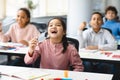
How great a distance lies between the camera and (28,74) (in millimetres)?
2098

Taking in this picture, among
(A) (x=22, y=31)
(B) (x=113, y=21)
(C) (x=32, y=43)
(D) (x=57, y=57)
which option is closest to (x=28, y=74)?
(C) (x=32, y=43)

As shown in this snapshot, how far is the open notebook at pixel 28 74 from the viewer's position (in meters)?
2.00

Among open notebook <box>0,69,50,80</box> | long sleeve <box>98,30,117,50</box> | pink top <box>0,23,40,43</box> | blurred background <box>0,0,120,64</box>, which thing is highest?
blurred background <box>0,0,120,64</box>

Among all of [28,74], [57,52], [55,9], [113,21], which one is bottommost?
[28,74]

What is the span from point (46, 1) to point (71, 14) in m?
2.43

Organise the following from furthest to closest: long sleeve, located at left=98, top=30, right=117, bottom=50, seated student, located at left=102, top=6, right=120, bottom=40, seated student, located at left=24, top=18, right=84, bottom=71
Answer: seated student, located at left=102, top=6, right=120, bottom=40, long sleeve, located at left=98, top=30, right=117, bottom=50, seated student, located at left=24, top=18, right=84, bottom=71

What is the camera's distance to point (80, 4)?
6.12 metres

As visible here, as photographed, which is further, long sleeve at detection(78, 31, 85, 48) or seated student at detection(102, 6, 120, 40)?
seated student at detection(102, 6, 120, 40)

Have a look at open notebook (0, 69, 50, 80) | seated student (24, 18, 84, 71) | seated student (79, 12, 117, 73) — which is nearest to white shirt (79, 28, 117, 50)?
seated student (79, 12, 117, 73)

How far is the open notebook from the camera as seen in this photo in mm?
2002

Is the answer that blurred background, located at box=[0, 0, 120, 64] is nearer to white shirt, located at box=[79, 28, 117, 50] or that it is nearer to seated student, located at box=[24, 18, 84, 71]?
white shirt, located at box=[79, 28, 117, 50]

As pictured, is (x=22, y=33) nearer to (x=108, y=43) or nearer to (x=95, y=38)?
(x=95, y=38)

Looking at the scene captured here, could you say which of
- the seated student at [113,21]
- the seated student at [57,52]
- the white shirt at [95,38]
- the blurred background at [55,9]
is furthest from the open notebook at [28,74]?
the blurred background at [55,9]

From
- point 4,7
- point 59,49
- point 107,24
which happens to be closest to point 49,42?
point 59,49
